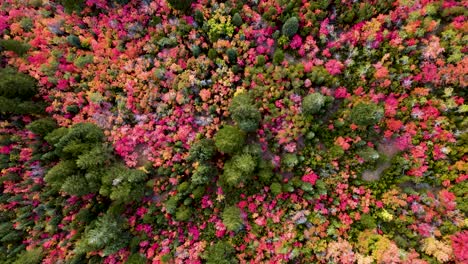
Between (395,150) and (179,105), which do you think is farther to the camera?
(179,105)

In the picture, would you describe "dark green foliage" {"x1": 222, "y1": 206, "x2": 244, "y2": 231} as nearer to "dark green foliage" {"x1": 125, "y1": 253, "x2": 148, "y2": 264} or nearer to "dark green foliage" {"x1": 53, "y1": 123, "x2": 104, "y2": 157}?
"dark green foliage" {"x1": 125, "y1": 253, "x2": 148, "y2": 264}

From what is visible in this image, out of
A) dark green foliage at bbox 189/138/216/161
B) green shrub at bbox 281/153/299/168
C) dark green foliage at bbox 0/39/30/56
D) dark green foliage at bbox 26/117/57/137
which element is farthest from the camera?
dark green foliage at bbox 0/39/30/56

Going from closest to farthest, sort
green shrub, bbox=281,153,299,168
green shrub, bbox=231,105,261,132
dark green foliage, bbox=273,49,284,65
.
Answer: green shrub, bbox=231,105,261,132 < green shrub, bbox=281,153,299,168 < dark green foliage, bbox=273,49,284,65

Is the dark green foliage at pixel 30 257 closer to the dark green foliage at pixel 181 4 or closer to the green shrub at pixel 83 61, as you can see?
the green shrub at pixel 83 61

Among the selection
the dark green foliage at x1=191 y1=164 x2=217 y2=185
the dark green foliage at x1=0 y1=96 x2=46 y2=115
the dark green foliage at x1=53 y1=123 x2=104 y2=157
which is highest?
the dark green foliage at x1=0 y1=96 x2=46 y2=115

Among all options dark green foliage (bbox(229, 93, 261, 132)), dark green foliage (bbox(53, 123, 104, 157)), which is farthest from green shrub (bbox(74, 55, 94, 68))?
dark green foliage (bbox(229, 93, 261, 132))

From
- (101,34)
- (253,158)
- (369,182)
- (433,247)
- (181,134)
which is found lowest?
(433,247)

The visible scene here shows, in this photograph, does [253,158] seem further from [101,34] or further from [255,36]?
[101,34]

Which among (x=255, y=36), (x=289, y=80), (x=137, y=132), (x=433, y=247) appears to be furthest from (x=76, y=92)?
(x=433, y=247)
